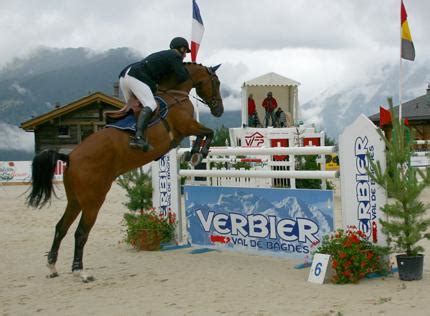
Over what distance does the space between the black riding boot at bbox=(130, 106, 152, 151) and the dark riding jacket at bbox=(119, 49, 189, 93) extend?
1.21ft

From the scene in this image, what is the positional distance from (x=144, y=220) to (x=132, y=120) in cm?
188

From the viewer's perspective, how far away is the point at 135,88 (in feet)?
20.9

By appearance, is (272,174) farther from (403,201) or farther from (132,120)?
(403,201)

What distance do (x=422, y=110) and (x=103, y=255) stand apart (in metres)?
29.8

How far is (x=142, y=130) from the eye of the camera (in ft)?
20.2

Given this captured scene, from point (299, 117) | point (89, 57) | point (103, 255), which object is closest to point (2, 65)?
point (89, 57)

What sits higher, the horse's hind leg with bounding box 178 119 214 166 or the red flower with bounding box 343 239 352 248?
the horse's hind leg with bounding box 178 119 214 166

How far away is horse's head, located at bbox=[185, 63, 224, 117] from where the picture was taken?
7012 mm

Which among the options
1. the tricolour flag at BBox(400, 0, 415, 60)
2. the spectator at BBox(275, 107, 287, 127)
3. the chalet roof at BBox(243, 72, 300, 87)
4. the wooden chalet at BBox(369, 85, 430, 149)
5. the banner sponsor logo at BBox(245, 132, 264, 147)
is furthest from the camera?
the wooden chalet at BBox(369, 85, 430, 149)

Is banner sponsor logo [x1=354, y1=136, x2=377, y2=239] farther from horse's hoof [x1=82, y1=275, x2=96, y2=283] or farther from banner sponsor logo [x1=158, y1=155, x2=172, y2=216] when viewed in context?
banner sponsor logo [x1=158, y1=155, x2=172, y2=216]

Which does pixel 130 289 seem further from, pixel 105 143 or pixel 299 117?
pixel 299 117

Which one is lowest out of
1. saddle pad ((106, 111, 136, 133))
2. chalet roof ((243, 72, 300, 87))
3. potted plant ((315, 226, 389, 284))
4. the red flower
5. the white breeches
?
potted plant ((315, 226, 389, 284))

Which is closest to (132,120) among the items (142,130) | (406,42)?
(142,130)

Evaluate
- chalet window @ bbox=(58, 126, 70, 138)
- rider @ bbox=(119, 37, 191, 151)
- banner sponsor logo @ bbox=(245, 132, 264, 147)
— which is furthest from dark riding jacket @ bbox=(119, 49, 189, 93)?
chalet window @ bbox=(58, 126, 70, 138)
